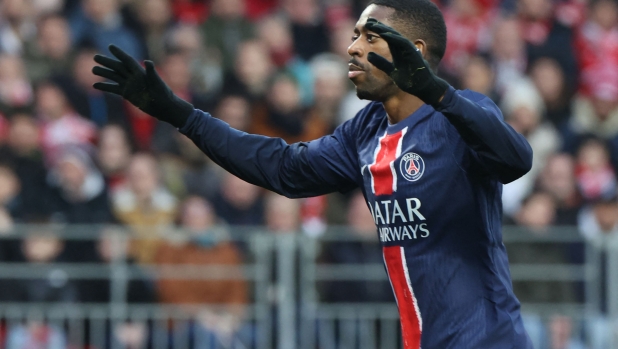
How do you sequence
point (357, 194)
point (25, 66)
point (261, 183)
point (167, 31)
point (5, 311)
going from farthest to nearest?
point (167, 31), point (25, 66), point (357, 194), point (5, 311), point (261, 183)

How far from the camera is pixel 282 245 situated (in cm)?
929

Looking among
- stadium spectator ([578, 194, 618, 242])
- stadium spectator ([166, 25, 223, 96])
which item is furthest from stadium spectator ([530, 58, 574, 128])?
stadium spectator ([166, 25, 223, 96])

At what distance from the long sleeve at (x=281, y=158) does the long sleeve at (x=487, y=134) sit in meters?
0.92

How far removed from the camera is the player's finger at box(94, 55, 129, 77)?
467 centimetres

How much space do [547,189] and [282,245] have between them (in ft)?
8.71

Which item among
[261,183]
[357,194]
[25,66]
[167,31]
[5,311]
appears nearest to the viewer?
[261,183]

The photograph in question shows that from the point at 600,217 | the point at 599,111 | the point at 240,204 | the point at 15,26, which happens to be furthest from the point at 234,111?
the point at 599,111

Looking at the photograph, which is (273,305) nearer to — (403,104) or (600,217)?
(600,217)

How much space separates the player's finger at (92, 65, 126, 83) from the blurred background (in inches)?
182

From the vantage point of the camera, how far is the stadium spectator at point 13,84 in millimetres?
10828

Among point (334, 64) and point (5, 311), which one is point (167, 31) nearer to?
point (334, 64)

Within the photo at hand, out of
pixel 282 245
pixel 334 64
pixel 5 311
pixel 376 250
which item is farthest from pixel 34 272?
pixel 334 64

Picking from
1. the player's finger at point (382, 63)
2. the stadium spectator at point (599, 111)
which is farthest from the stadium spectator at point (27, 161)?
the player's finger at point (382, 63)

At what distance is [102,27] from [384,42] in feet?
25.8
